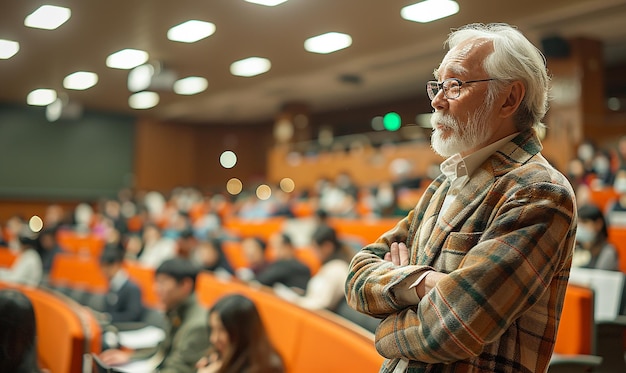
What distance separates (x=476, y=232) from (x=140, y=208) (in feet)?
43.2

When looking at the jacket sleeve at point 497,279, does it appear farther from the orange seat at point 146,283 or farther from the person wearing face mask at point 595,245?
the orange seat at point 146,283

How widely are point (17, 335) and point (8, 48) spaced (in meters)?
6.86

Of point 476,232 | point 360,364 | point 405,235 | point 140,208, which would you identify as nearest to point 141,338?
point 360,364

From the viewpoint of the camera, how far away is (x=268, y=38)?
821 cm

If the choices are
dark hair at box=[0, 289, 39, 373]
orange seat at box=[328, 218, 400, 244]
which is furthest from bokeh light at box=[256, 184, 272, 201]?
dark hair at box=[0, 289, 39, 373]

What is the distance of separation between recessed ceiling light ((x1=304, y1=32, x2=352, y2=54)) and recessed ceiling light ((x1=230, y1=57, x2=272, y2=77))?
3.43 ft

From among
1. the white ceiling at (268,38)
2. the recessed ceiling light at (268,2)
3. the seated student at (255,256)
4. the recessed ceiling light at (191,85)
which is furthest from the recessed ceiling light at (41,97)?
the seated student at (255,256)

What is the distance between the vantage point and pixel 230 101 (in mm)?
14758

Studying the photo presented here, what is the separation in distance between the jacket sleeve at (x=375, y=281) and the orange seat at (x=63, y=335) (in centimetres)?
171

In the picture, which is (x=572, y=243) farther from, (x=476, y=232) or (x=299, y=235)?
(x=299, y=235)

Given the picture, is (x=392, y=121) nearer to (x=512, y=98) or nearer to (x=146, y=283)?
(x=146, y=283)

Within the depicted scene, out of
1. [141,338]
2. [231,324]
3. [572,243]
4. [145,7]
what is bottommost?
[141,338]

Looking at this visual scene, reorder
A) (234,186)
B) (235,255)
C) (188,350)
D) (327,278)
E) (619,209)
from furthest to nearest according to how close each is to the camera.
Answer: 1. (234,186)
2. (235,255)
3. (619,209)
4. (327,278)
5. (188,350)

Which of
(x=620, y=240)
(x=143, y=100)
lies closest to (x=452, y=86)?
(x=620, y=240)
